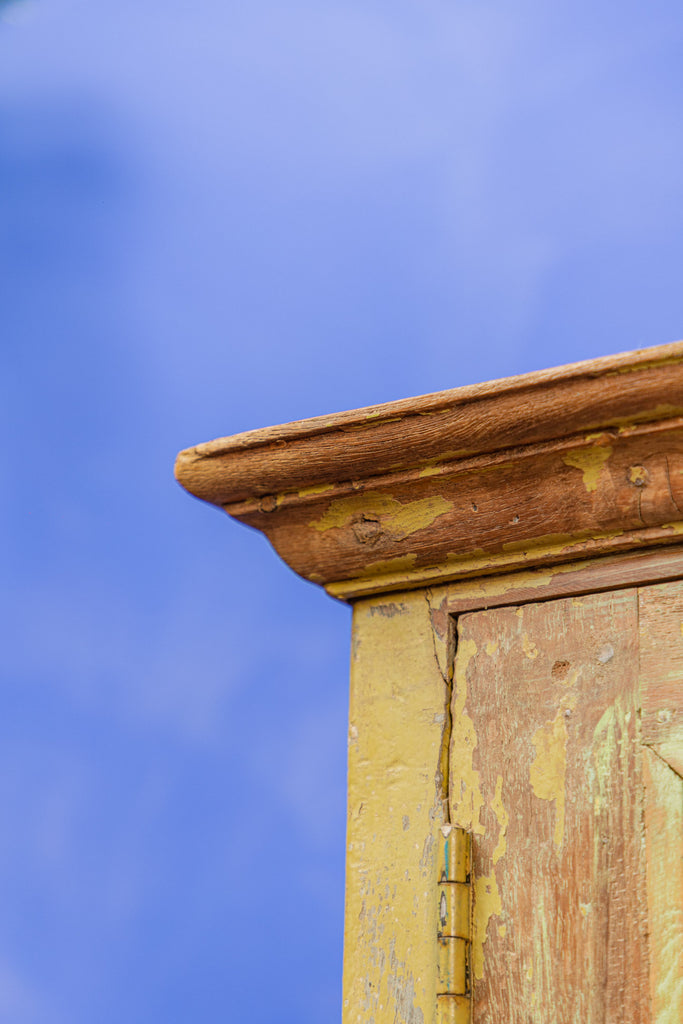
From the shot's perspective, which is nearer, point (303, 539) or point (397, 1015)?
point (397, 1015)

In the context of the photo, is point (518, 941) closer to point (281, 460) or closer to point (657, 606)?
point (657, 606)

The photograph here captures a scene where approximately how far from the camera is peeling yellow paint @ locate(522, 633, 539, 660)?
1.49 m

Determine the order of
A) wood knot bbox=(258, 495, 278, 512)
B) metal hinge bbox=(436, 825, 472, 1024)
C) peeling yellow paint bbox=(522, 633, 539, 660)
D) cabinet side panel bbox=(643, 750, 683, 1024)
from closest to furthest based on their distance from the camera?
cabinet side panel bbox=(643, 750, 683, 1024), metal hinge bbox=(436, 825, 472, 1024), peeling yellow paint bbox=(522, 633, 539, 660), wood knot bbox=(258, 495, 278, 512)

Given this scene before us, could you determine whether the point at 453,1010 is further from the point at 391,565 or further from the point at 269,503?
the point at 269,503

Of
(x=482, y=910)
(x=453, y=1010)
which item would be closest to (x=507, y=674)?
(x=482, y=910)

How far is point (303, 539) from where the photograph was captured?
5.28 ft

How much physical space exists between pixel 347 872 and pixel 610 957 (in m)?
0.34

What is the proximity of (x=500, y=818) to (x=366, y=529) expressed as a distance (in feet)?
1.28

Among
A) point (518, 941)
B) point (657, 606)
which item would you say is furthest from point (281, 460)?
point (518, 941)

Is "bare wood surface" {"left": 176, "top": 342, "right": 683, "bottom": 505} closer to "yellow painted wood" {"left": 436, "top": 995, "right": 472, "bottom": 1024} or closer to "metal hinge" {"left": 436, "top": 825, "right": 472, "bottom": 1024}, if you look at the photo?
"metal hinge" {"left": 436, "top": 825, "right": 472, "bottom": 1024}

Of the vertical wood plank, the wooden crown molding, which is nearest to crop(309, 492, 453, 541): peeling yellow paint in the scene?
the wooden crown molding

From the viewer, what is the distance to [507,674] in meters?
1.50

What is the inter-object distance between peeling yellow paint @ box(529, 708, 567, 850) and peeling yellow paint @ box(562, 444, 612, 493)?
27 centimetres

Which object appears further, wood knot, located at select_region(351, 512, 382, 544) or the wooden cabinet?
wood knot, located at select_region(351, 512, 382, 544)
